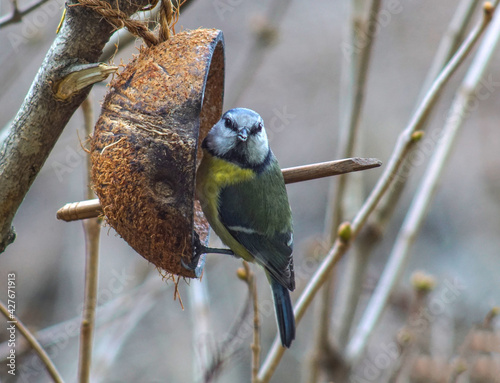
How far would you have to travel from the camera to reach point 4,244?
1.51m

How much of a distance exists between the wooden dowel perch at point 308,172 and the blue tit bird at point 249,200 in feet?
1.43

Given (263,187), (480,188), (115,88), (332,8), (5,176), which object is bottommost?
(480,188)

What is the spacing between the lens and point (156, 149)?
4.83 ft

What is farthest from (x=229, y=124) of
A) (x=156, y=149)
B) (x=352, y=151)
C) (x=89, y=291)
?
(x=89, y=291)

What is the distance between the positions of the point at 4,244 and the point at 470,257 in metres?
5.88

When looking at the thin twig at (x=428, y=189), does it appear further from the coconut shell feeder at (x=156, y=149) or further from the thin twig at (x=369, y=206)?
the coconut shell feeder at (x=156, y=149)

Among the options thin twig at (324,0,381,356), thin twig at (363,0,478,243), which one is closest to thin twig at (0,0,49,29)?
thin twig at (324,0,381,356)

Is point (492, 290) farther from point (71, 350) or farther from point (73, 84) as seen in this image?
point (73, 84)

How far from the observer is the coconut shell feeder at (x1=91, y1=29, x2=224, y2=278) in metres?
1.47

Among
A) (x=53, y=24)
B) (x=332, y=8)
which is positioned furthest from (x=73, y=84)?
(x=332, y=8)

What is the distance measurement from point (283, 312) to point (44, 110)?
3.85ft

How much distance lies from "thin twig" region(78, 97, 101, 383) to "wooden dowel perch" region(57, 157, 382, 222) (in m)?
0.18

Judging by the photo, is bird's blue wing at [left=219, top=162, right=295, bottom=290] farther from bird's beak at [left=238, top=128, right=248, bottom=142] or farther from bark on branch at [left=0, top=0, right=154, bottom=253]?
bark on branch at [left=0, top=0, right=154, bottom=253]

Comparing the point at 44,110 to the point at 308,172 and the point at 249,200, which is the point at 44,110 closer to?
the point at 308,172
